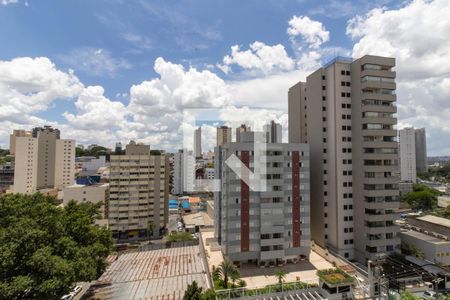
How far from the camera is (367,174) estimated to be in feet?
101

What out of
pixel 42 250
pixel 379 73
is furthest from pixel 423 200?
pixel 42 250

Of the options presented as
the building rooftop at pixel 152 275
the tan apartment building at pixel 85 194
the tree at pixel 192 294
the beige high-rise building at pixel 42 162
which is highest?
the beige high-rise building at pixel 42 162

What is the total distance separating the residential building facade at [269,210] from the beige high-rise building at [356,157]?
171 inches

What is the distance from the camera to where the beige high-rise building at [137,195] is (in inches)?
2020

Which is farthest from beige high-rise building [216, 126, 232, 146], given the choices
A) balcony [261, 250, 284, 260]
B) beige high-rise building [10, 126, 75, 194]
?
beige high-rise building [10, 126, 75, 194]

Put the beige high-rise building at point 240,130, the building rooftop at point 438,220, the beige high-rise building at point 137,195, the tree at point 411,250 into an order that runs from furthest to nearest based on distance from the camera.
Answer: the beige high-rise building at point 137,195 → the building rooftop at point 438,220 → the beige high-rise building at point 240,130 → the tree at point 411,250

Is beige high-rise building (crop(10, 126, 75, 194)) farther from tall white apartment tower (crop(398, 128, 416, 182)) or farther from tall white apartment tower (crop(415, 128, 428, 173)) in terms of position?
tall white apartment tower (crop(415, 128, 428, 173))

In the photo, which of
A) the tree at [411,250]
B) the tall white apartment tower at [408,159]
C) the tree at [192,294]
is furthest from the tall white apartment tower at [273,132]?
the tall white apartment tower at [408,159]

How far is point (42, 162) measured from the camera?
263 ft

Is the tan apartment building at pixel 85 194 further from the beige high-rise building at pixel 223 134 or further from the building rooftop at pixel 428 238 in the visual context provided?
the building rooftop at pixel 428 238

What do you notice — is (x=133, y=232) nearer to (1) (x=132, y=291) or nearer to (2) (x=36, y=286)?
(1) (x=132, y=291)

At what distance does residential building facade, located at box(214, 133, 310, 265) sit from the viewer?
29391mm

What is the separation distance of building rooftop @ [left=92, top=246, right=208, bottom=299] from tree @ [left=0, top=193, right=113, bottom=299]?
3647mm

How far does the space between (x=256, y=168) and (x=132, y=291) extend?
1877 cm
